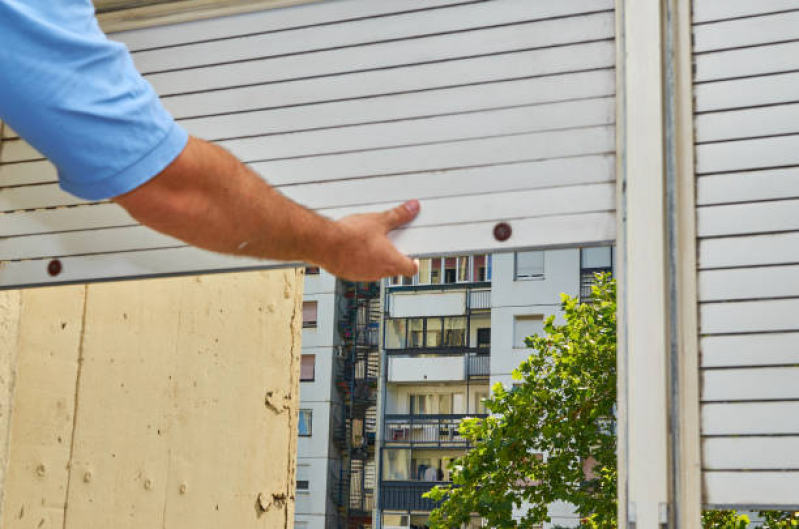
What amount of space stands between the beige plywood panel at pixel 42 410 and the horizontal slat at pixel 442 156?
1.43 m

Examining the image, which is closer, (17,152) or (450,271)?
(17,152)

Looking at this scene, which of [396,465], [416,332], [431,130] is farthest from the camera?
[416,332]

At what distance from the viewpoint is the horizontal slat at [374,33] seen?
146 inches

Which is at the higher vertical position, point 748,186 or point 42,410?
point 748,186

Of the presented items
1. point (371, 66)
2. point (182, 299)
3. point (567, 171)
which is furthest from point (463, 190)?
point (182, 299)

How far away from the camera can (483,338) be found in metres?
31.0

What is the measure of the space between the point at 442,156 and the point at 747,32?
3.33ft

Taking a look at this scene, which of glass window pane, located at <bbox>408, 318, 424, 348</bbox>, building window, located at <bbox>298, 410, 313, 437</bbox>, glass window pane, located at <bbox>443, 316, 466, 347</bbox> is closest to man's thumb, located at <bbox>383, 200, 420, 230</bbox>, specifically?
glass window pane, located at <bbox>443, 316, 466, 347</bbox>

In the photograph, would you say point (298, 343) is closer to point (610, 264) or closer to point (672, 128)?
point (672, 128)

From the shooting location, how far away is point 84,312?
4.99 meters

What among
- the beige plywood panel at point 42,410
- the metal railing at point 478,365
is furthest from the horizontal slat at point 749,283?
the metal railing at point 478,365

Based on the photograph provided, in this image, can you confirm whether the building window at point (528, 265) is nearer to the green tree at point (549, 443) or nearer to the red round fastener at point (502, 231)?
the green tree at point (549, 443)

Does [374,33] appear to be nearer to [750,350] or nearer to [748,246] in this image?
[748,246]

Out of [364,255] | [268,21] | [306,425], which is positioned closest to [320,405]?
[306,425]
